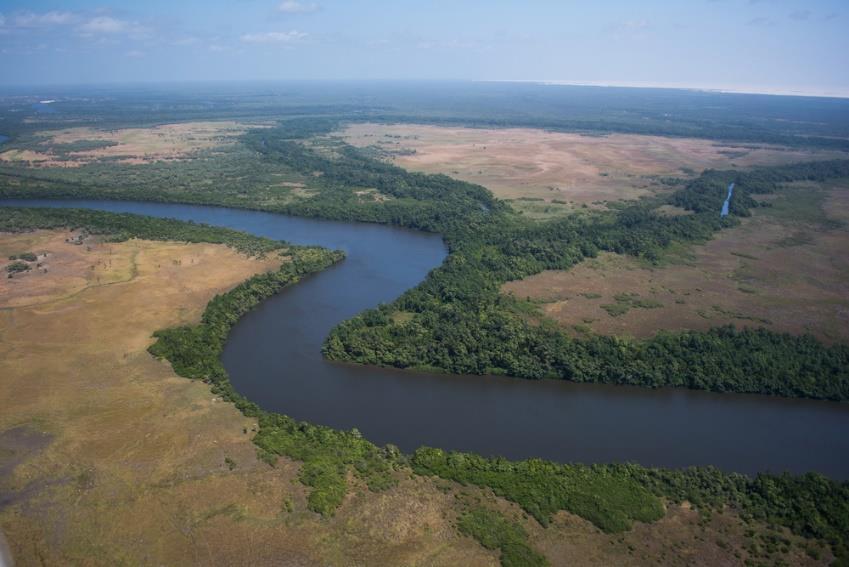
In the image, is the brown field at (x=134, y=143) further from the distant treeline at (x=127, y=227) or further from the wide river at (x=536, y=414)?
the wide river at (x=536, y=414)

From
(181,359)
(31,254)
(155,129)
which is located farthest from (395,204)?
(155,129)

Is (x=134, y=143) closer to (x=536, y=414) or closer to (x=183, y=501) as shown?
(x=183, y=501)

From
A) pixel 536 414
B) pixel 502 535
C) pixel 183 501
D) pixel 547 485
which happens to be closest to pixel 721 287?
pixel 536 414

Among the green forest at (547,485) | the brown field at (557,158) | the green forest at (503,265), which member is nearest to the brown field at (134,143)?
the green forest at (503,265)

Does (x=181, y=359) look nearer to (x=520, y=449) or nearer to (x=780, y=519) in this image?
(x=520, y=449)

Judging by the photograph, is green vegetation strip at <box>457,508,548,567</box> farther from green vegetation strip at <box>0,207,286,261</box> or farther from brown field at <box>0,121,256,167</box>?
brown field at <box>0,121,256,167</box>

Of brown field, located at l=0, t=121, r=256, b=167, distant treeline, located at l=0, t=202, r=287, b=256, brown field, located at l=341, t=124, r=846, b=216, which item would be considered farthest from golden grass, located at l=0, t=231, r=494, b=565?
brown field, located at l=0, t=121, r=256, b=167
